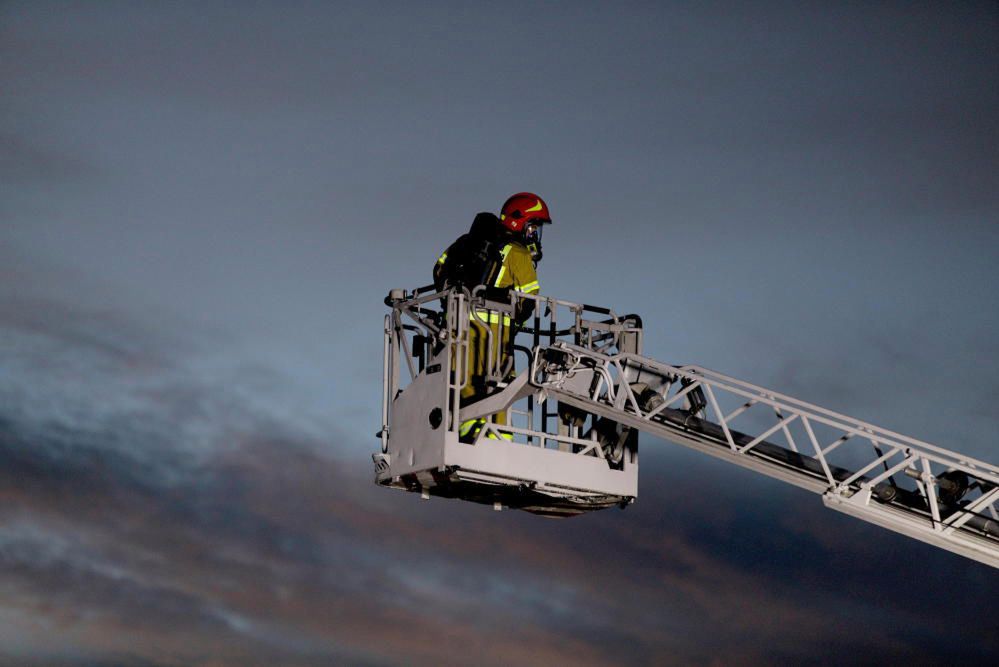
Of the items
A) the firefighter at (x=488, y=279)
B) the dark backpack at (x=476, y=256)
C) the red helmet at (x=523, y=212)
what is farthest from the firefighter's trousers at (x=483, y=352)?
the red helmet at (x=523, y=212)

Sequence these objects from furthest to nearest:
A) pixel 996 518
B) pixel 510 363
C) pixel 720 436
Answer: pixel 510 363, pixel 720 436, pixel 996 518

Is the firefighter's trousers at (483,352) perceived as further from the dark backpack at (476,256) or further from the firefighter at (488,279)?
the dark backpack at (476,256)

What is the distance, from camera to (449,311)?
19375 millimetres

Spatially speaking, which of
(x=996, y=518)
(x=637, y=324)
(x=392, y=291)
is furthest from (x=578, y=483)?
(x=996, y=518)

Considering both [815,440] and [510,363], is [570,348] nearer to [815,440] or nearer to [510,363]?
[510,363]

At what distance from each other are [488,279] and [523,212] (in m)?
1.88

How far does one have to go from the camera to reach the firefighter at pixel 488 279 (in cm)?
1995

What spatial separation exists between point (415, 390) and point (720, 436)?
4.61 meters

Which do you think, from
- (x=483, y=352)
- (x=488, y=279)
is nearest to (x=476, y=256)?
(x=488, y=279)

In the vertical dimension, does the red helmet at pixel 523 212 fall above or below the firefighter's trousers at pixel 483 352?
above

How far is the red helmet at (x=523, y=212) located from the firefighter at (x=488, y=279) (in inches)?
4.5

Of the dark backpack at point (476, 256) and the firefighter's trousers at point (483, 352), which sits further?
the dark backpack at point (476, 256)

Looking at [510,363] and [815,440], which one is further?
[510,363]

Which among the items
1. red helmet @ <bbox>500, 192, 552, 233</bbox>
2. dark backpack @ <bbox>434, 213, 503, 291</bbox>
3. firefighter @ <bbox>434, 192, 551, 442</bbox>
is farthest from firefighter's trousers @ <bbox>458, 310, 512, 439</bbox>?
red helmet @ <bbox>500, 192, 552, 233</bbox>
